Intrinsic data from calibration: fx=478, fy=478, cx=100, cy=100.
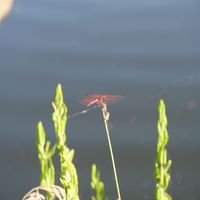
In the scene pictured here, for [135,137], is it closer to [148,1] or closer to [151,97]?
[151,97]

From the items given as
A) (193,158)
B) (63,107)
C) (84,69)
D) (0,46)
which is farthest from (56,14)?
(63,107)

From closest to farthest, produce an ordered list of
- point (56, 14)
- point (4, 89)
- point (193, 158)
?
point (193, 158), point (4, 89), point (56, 14)

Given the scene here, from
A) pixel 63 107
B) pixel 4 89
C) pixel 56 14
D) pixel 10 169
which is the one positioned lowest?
pixel 63 107

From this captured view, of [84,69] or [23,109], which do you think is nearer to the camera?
[23,109]

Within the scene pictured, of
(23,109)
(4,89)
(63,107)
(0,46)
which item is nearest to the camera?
(63,107)

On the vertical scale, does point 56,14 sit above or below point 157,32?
above

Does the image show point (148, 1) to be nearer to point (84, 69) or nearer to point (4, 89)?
point (84, 69)
